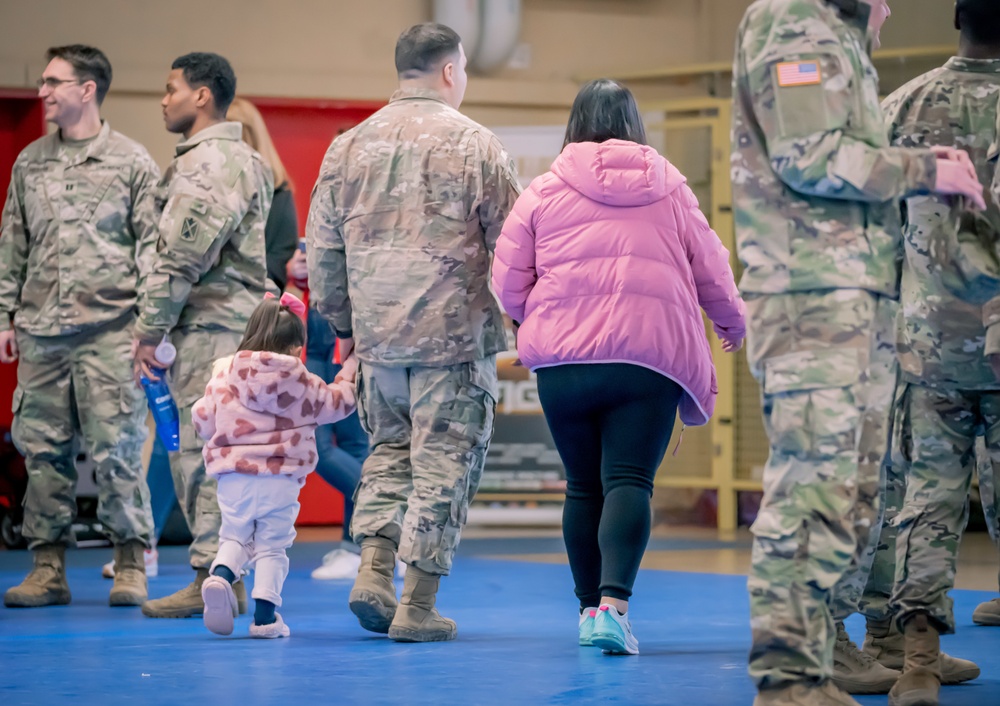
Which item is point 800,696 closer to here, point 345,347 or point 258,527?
point 258,527

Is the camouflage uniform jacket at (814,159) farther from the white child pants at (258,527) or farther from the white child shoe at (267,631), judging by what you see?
the white child shoe at (267,631)

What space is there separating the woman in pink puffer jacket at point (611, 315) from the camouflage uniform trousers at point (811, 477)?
1.04 metres

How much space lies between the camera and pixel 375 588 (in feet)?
13.0

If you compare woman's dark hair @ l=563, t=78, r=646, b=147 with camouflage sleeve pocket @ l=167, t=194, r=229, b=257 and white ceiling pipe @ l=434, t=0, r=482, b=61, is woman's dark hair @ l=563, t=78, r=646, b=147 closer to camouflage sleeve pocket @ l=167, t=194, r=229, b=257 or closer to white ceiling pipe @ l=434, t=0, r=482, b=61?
camouflage sleeve pocket @ l=167, t=194, r=229, b=257

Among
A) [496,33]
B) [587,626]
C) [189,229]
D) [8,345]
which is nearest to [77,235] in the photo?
[8,345]

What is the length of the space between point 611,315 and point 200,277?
1598 millimetres

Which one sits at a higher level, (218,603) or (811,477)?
(811,477)

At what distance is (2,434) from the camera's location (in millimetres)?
7648

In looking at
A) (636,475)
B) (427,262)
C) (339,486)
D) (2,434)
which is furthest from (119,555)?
(2,434)

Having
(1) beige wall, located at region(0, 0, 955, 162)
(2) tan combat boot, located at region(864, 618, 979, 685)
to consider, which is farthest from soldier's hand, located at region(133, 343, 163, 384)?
(1) beige wall, located at region(0, 0, 955, 162)

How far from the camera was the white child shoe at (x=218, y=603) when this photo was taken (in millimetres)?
3893

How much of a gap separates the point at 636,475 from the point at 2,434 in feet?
16.4

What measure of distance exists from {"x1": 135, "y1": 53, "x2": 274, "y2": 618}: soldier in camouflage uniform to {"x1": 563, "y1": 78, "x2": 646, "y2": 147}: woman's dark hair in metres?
1.32

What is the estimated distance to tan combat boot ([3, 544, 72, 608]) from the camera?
16.1 feet
